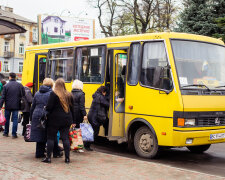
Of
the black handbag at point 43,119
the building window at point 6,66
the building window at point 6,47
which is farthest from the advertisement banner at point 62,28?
the building window at point 6,47

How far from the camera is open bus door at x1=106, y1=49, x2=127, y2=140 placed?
32.9ft

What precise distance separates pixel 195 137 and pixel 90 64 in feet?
13.8

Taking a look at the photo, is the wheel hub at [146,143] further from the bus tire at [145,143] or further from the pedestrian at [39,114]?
the pedestrian at [39,114]

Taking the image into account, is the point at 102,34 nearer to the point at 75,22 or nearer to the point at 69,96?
the point at 75,22

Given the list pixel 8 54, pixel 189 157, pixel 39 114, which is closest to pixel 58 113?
pixel 39 114

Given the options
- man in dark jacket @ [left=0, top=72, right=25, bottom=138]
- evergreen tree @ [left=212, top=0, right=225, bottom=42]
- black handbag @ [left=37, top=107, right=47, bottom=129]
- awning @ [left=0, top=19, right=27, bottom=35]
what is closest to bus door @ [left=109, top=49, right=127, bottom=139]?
black handbag @ [left=37, top=107, right=47, bottom=129]

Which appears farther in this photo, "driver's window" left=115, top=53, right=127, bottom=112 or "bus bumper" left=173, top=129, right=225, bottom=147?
"driver's window" left=115, top=53, right=127, bottom=112

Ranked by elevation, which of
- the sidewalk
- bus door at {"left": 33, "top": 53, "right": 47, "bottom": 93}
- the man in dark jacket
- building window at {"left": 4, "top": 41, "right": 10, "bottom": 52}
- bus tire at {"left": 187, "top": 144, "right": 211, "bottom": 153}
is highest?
building window at {"left": 4, "top": 41, "right": 10, "bottom": 52}

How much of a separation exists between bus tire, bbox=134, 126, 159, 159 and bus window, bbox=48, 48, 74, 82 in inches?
146

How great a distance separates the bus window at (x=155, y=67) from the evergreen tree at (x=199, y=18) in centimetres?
1458

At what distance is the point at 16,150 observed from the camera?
9.39 m

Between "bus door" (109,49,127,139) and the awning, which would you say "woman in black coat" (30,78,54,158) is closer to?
the awning

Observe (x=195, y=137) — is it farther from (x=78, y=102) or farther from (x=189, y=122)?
(x=78, y=102)

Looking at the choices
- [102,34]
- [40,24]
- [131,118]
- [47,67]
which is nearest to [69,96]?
[131,118]
